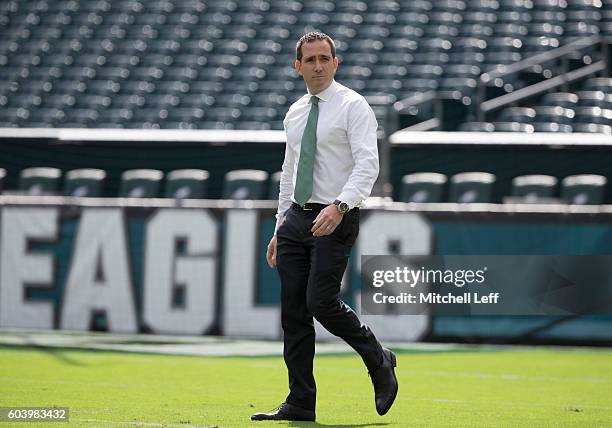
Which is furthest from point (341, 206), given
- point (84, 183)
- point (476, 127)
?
point (476, 127)

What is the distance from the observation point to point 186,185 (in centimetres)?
1280

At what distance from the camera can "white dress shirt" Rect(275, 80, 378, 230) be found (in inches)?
197

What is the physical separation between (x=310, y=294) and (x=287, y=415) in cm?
54

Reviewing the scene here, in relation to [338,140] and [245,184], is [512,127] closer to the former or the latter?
[245,184]

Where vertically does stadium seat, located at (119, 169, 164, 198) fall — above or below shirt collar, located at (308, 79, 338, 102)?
below

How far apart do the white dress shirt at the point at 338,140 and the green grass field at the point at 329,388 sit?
1.03 metres

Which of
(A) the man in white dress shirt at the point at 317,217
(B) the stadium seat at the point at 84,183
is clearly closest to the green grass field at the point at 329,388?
(A) the man in white dress shirt at the point at 317,217

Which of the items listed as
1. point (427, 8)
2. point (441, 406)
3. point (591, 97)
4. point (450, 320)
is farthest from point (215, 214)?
point (427, 8)

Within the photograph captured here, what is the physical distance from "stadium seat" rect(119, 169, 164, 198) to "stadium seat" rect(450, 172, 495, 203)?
124 inches

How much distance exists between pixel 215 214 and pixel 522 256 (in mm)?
2762

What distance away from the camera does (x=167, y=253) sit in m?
10.9

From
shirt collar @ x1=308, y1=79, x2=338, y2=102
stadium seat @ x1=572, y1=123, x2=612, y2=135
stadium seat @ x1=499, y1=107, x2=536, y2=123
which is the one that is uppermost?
shirt collar @ x1=308, y1=79, x2=338, y2=102

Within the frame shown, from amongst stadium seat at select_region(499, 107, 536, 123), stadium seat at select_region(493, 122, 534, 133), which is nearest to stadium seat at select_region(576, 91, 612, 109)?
stadium seat at select_region(499, 107, 536, 123)

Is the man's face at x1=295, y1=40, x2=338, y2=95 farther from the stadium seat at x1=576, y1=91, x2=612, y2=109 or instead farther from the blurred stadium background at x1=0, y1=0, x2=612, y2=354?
the stadium seat at x1=576, y1=91, x2=612, y2=109
